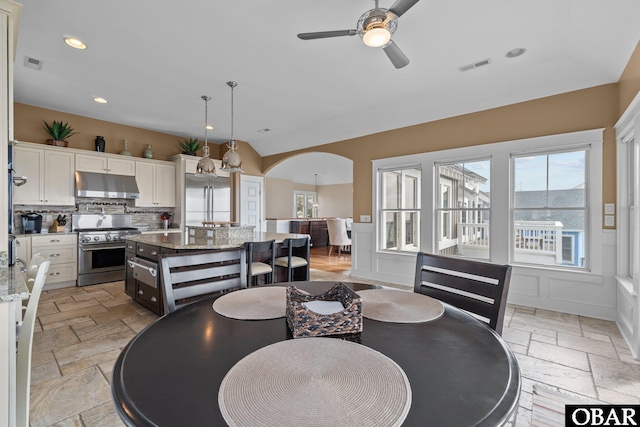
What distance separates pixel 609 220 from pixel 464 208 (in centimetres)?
152

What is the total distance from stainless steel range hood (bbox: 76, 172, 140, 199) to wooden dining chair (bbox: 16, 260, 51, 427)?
13.1 feet

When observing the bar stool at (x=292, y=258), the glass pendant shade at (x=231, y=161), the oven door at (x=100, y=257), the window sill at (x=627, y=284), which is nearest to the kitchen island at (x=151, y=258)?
the bar stool at (x=292, y=258)

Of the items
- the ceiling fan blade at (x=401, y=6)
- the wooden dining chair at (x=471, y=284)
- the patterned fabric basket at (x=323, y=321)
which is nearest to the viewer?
the patterned fabric basket at (x=323, y=321)

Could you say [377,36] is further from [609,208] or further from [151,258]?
[609,208]

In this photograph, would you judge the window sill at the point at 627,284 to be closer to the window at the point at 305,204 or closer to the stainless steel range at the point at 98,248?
the stainless steel range at the point at 98,248

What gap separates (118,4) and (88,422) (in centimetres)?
287

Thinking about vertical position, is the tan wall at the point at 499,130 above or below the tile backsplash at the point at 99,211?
above

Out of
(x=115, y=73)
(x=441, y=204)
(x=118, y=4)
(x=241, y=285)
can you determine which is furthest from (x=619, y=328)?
(x=115, y=73)

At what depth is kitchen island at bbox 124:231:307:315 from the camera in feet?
9.80

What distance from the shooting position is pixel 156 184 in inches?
223

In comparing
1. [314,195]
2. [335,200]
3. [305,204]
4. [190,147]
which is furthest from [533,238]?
[314,195]

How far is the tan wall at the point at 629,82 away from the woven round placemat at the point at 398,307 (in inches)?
108

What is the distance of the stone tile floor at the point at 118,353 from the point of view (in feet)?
6.01

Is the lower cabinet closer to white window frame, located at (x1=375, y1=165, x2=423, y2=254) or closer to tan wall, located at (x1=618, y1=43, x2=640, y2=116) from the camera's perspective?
white window frame, located at (x1=375, y1=165, x2=423, y2=254)
